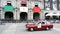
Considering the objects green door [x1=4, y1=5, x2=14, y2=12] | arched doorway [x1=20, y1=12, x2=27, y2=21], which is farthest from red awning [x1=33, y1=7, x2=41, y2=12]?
green door [x1=4, y1=5, x2=14, y2=12]

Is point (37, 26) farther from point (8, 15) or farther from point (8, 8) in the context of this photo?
point (8, 15)

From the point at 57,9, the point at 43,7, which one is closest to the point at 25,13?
the point at 43,7

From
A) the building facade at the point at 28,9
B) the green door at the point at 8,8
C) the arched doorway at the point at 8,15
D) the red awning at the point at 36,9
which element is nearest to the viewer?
the green door at the point at 8,8

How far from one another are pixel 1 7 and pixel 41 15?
1090cm

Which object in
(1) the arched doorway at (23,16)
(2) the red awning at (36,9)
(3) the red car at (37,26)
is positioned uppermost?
(2) the red awning at (36,9)

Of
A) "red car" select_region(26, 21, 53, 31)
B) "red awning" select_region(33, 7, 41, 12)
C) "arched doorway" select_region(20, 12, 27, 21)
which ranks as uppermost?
"red awning" select_region(33, 7, 41, 12)

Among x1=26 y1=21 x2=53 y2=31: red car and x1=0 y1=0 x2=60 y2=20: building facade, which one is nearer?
x1=26 y1=21 x2=53 y2=31: red car

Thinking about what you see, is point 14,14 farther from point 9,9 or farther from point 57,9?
point 57,9

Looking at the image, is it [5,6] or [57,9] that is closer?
[5,6]

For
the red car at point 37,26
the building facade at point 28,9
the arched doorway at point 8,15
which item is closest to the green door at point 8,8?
the building facade at point 28,9

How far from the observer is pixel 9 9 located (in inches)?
1918

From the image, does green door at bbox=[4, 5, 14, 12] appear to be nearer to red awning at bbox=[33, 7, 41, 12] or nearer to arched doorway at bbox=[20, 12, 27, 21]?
arched doorway at bbox=[20, 12, 27, 21]

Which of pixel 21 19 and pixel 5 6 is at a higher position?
pixel 5 6

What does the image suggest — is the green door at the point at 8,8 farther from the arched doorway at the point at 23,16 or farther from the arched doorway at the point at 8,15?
the arched doorway at the point at 23,16
